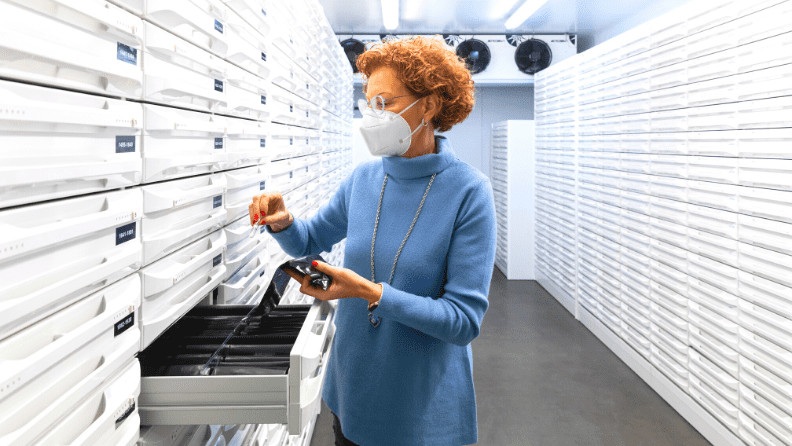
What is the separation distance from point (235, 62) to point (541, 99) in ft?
16.8

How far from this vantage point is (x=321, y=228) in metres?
1.77

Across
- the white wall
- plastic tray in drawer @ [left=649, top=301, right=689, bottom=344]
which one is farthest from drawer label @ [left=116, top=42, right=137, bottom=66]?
the white wall

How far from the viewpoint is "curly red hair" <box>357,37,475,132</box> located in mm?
1417

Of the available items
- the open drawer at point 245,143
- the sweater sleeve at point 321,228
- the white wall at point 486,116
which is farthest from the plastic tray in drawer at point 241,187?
the white wall at point 486,116

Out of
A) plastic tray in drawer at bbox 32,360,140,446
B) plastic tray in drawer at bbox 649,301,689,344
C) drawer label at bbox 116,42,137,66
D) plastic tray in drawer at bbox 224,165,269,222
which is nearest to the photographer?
plastic tray in drawer at bbox 32,360,140,446

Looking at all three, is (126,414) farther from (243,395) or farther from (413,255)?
(413,255)

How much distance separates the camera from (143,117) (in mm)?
1027

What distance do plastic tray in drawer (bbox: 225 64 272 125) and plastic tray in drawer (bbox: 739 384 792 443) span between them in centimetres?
245

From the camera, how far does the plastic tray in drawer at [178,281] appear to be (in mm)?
1069

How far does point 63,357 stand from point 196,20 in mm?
780

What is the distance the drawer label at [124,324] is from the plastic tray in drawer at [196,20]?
1.84ft

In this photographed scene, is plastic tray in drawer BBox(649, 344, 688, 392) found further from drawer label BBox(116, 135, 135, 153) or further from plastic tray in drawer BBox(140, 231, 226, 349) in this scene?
drawer label BBox(116, 135, 135, 153)

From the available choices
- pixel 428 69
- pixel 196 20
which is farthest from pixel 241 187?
pixel 428 69

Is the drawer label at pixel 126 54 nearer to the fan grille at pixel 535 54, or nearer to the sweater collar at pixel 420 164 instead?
the sweater collar at pixel 420 164
